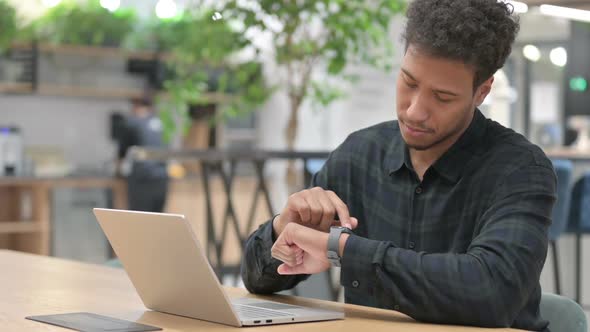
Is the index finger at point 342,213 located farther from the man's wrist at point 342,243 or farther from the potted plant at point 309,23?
the potted plant at point 309,23

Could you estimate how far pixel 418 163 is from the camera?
5.80 ft

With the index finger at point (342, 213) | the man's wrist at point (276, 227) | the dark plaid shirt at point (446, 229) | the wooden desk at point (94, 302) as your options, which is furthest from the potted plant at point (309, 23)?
the index finger at point (342, 213)

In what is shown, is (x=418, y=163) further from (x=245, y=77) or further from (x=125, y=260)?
(x=245, y=77)

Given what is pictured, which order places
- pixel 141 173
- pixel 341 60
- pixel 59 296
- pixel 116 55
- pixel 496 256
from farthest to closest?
1. pixel 116 55
2. pixel 141 173
3. pixel 341 60
4. pixel 59 296
5. pixel 496 256

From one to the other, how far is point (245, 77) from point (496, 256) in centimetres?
392

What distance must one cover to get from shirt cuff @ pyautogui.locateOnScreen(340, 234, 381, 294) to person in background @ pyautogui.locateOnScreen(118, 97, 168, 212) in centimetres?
596

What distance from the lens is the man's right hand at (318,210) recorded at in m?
1.59

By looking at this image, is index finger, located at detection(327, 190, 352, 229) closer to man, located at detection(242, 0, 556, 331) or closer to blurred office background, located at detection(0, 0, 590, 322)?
man, located at detection(242, 0, 556, 331)

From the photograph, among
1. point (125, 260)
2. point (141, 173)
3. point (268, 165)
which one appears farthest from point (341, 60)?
point (268, 165)

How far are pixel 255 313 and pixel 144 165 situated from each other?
20.8 ft

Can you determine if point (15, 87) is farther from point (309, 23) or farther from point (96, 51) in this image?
point (309, 23)

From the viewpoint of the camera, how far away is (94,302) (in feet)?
Result: 5.32

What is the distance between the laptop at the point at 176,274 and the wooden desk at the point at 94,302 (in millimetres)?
21

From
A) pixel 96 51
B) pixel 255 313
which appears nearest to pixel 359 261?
pixel 255 313
